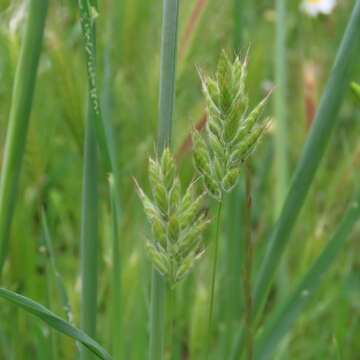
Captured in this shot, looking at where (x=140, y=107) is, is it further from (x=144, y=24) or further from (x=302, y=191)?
(x=302, y=191)

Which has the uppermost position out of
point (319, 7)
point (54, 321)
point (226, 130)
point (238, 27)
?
point (319, 7)

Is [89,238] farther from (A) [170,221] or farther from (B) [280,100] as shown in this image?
(B) [280,100]

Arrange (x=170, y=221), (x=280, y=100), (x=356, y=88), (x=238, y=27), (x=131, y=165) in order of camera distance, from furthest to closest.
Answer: (x=131, y=165) < (x=280, y=100) < (x=238, y=27) < (x=356, y=88) < (x=170, y=221)

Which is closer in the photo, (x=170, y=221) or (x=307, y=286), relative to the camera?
(x=170, y=221)

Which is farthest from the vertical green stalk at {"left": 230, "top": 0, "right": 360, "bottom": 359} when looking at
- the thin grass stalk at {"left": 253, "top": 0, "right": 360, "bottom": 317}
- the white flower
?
the white flower

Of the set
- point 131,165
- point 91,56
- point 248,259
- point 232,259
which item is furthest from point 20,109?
point 131,165

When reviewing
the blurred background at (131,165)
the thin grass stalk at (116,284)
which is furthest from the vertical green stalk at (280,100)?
the thin grass stalk at (116,284)
